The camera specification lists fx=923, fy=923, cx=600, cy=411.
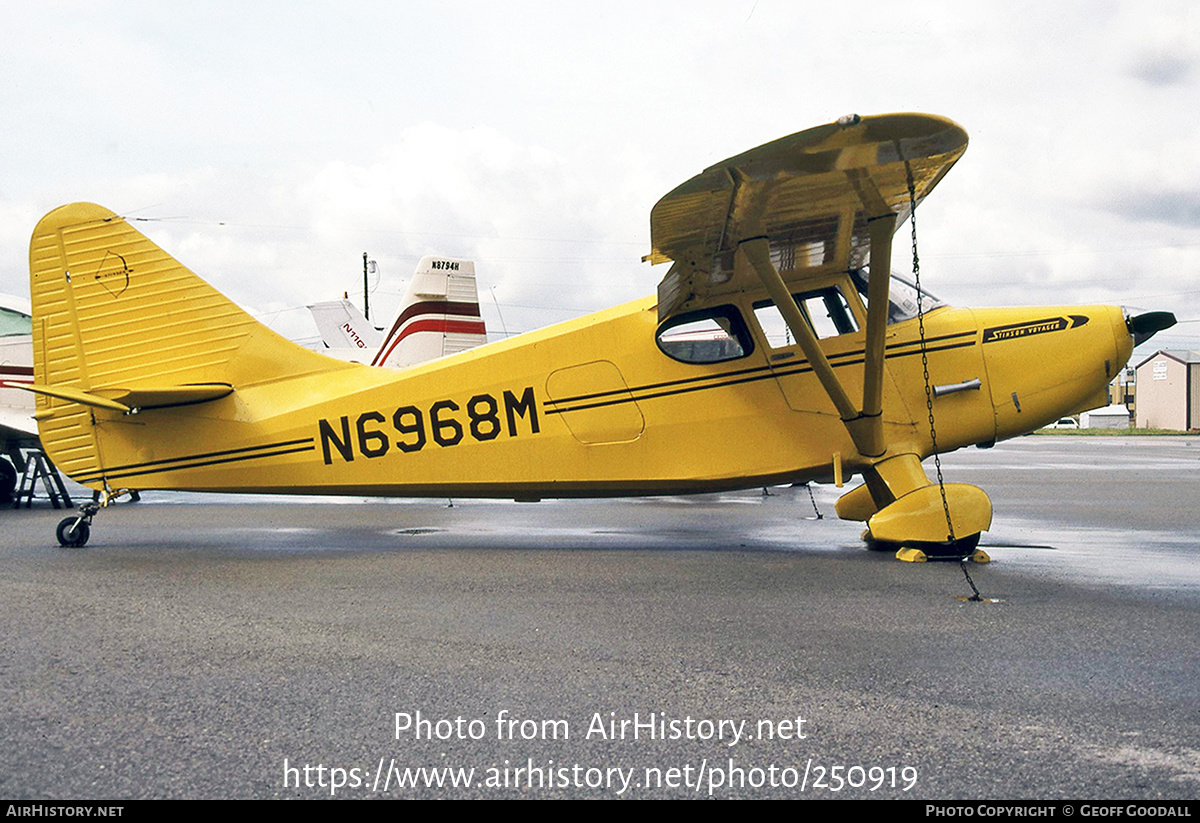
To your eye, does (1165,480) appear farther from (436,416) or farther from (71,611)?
(71,611)

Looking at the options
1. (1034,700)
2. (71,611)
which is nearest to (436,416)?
(71,611)

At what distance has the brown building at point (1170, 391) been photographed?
6303 centimetres

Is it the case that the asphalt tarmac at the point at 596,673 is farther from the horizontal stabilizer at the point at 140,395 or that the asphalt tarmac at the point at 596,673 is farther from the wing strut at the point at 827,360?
the horizontal stabilizer at the point at 140,395

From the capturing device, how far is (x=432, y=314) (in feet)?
51.4

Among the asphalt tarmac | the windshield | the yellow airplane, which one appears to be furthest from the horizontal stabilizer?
the windshield

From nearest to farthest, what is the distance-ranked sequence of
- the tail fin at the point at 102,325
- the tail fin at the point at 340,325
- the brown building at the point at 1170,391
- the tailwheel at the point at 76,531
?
the tail fin at the point at 102,325
the tailwheel at the point at 76,531
the tail fin at the point at 340,325
the brown building at the point at 1170,391

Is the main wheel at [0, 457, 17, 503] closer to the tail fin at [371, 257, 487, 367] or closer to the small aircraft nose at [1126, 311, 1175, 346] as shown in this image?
the tail fin at [371, 257, 487, 367]

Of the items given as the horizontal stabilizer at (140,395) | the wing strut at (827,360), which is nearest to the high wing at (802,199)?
the wing strut at (827,360)

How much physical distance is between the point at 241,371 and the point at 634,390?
334 cm

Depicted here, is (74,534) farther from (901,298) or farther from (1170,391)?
(1170,391)

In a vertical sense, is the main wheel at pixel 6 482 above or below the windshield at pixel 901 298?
below

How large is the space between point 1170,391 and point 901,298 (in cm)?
6965

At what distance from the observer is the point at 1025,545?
812 cm

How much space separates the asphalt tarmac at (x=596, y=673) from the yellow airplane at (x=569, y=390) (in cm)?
71
